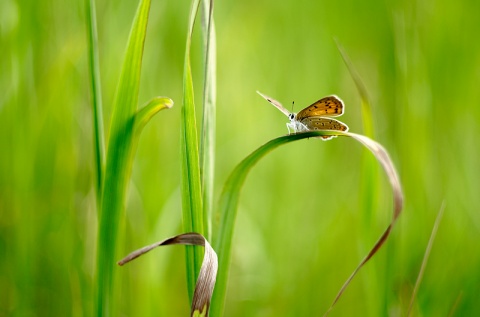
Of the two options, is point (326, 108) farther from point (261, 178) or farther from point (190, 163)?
point (261, 178)

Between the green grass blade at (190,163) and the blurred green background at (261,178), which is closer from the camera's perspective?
the green grass blade at (190,163)

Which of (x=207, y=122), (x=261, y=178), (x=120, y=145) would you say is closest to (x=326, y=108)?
(x=207, y=122)

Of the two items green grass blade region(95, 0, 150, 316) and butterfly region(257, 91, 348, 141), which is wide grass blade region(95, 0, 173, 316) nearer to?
green grass blade region(95, 0, 150, 316)

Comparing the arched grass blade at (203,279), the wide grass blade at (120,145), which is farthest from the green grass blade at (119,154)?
the arched grass blade at (203,279)

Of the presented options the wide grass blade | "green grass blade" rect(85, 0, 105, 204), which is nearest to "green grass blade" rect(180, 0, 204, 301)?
the wide grass blade

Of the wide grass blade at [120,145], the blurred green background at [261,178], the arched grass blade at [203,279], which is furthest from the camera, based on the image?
the blurred green background at [261,178]

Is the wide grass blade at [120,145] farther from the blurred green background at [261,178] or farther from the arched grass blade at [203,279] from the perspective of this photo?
the arched grass blade at [203,279]
